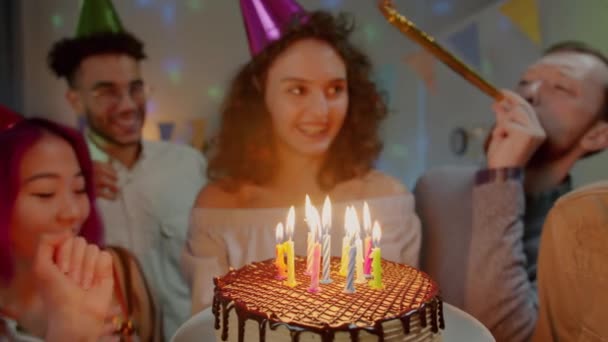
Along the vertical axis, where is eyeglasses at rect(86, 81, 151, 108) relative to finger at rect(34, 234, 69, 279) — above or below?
above

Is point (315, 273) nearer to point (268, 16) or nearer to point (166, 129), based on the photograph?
point (268, 16)

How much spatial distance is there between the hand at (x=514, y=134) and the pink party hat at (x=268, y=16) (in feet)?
2.27

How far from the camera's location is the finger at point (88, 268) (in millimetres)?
991

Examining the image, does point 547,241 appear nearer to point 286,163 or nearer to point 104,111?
point 286,163

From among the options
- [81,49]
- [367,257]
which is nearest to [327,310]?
[367,257]

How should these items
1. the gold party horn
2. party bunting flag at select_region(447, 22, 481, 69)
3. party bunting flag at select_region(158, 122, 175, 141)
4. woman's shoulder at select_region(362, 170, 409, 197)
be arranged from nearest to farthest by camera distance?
the gold party horn
woman's shoulder at select_region(362, 170, 409, 197)
party bunting flag at select_region(447, 22, 481, 69)
party bunting flag at select_region(158, 122, 175, 141)

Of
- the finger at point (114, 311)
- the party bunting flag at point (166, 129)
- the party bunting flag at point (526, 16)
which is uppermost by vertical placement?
the party bunting flag at point (526, 16)

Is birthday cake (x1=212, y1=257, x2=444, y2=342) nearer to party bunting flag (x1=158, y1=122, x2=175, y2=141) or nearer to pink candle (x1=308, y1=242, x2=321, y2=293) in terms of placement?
pink candle (x1=308, y1=242, x2=321, y2=293)

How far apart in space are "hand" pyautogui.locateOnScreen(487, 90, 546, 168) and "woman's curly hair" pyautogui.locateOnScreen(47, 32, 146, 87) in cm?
129

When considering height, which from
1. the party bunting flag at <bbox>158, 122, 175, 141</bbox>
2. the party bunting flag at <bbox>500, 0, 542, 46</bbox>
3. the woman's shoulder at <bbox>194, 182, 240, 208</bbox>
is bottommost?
the woman's shoulder at <bbox>194, 182, 240, 208</bbox>

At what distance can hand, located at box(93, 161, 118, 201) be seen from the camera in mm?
1570

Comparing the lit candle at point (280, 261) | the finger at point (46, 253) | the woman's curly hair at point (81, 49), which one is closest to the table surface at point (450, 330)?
the lit candle at point (280, 261)

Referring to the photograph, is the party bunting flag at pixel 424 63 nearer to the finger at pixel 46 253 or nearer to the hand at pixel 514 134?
the hand at pixel 514 134

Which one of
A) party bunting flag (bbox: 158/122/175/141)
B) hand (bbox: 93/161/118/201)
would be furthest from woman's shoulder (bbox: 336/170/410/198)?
party bunting flag (bbox: 158/122/175/141)
